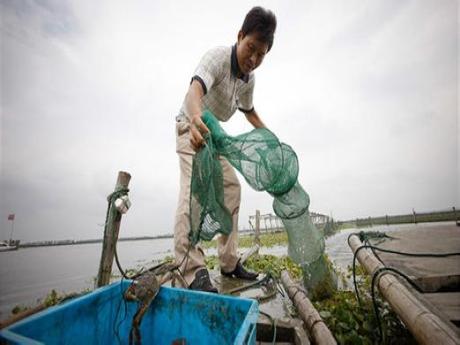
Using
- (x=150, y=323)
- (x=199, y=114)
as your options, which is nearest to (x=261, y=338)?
(x=150, y=323)

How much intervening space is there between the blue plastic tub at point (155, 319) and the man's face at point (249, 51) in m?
2.69

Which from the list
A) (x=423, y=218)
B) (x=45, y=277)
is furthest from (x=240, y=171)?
(x=423, y=218)

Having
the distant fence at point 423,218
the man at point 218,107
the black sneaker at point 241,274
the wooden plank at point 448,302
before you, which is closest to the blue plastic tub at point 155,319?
the man at point 218,107

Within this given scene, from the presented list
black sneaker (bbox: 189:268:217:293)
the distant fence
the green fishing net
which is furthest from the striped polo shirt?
the distant fence

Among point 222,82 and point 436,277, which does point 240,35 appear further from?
point 436,277

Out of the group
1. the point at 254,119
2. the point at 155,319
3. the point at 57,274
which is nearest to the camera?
the point at 155,319

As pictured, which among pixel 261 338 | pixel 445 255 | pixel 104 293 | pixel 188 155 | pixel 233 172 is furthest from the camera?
pixel 233 172

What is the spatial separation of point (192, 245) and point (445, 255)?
121 inches

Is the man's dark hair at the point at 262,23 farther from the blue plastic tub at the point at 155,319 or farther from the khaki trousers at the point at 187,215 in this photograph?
the blue plastic tub at the point at 155,319

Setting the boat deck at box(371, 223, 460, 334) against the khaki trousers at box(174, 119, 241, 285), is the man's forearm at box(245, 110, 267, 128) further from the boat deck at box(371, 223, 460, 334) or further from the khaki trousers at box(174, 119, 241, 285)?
the boat deck at box(371, 223, 460, 334)

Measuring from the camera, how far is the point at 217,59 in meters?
2.99

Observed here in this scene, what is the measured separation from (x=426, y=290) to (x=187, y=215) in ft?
8.70

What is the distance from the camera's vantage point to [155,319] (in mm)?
1946

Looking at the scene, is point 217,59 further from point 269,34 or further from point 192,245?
point 192,245
